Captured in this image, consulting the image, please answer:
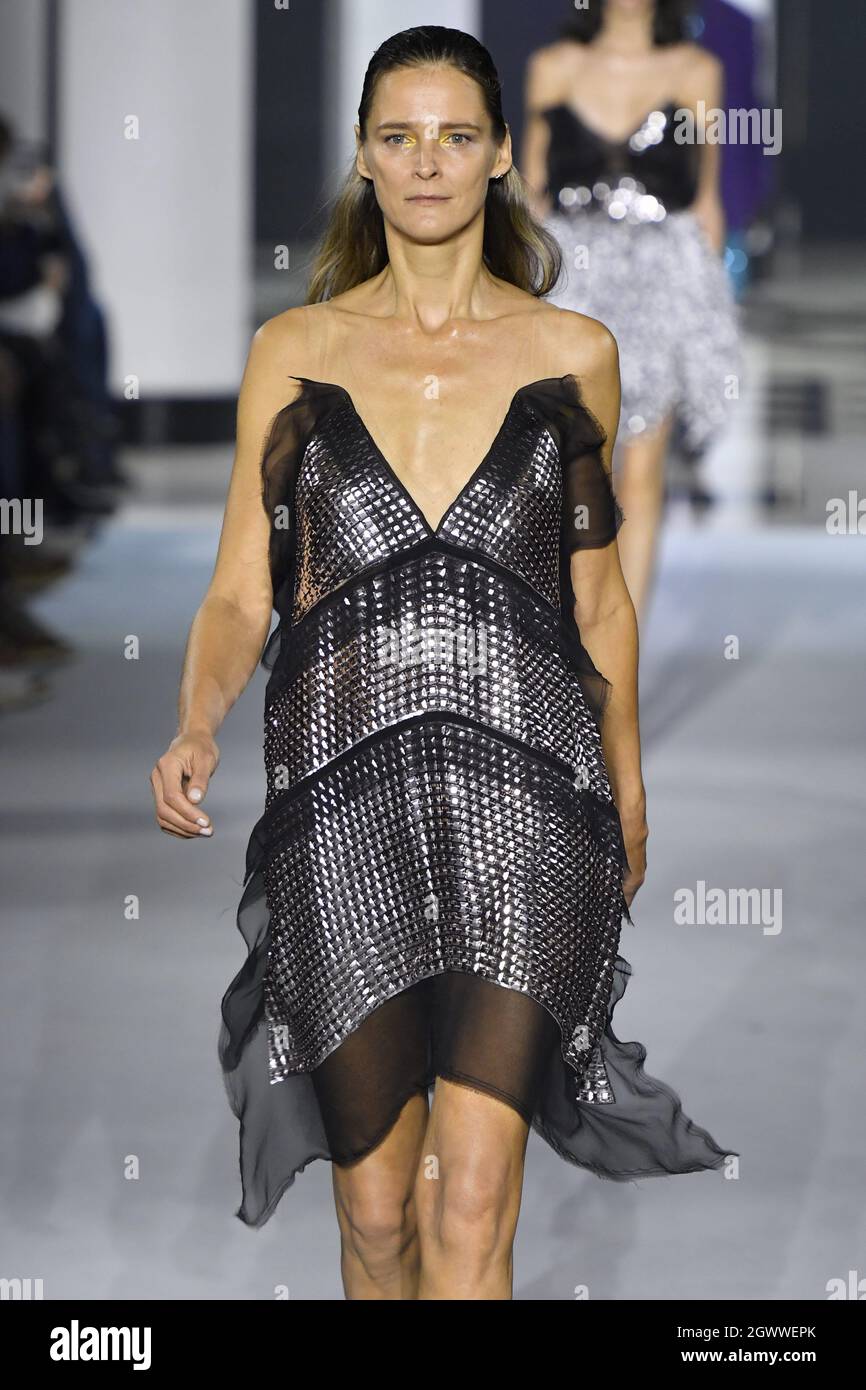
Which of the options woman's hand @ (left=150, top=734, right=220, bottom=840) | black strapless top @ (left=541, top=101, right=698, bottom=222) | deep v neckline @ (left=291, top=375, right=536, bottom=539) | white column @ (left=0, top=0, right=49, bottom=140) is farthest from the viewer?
white column @ (left=0, top=0, right=49, bottom=140)

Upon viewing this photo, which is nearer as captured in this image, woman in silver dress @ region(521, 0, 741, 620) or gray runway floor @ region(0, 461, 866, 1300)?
gray runway floor @ region(0, 461, 866, 1300)

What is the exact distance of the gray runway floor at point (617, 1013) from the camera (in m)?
3.12

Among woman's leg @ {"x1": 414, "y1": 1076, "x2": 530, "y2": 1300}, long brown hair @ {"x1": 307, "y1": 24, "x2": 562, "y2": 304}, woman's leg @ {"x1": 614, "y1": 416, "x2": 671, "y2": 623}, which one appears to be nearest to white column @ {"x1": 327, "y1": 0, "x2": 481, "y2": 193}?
woman's leg @ {"x1": 614, "y1": 416, "x2": 671, "y2": 623}

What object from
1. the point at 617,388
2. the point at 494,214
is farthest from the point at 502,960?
the point at 494,214

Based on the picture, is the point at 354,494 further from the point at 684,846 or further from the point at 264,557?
the point at 684,846

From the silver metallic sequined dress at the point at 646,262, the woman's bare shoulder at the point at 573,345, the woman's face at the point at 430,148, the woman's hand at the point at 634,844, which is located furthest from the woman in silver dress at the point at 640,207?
the woman's face at the point at 430,148

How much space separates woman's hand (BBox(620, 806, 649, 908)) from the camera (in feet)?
8.18

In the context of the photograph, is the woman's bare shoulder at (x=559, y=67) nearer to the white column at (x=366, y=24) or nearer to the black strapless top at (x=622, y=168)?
the black strapless top at (x=622, y=168)

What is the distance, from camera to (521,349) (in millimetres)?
2338

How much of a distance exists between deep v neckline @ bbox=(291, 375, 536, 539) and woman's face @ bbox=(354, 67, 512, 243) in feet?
0.56

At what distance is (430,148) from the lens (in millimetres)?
2252

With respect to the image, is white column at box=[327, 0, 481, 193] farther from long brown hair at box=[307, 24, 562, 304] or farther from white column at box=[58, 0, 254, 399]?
long brown hair at box=[307, 24, 562, 304]

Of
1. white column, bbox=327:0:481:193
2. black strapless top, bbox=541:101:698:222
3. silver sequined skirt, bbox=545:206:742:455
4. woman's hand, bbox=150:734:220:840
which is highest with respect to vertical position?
white column, bbox=327:0:481:193

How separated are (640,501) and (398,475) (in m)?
3.75
